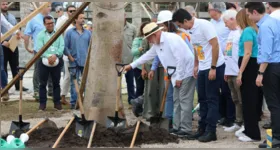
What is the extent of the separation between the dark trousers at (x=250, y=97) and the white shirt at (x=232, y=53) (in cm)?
96

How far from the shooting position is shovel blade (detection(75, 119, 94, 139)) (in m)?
7.21

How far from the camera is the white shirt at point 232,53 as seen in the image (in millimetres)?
7949

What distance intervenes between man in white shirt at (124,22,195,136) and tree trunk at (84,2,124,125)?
0.35 meters

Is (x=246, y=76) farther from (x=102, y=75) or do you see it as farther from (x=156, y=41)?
(x=102, y=75)

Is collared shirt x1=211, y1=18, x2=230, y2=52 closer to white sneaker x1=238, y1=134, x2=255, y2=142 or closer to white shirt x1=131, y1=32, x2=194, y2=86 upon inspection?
white shirt x1=131, y1=32, x2=194, y2=86

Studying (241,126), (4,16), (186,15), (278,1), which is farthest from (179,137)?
(4,16)

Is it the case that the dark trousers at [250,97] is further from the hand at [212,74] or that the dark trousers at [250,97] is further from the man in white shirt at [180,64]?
the man in white shirt at [180,64]

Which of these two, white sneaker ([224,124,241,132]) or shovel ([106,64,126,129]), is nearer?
shovel ([106,64,126,129])

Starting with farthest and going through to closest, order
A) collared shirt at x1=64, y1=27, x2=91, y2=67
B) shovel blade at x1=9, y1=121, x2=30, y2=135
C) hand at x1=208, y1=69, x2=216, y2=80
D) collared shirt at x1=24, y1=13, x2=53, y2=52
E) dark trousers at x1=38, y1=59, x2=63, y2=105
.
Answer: collared shirt at x1=24, y1=13, x2=53, y2=52 < collared shirt at x1=64, y1=27, x2=91, y2=67 < dark trousers at x1=38, y1=59, x2=63, y2=105 < shovel blade at x1=9, y1=121, x2=30, y2=135 < hand at x1=208, y1=69, x2=216, y2=80

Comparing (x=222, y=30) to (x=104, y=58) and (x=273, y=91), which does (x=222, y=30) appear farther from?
(x=273, y=91)

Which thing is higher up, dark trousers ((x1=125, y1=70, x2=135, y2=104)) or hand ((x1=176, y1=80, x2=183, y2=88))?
hand ((x1=176, y1=80, x2=183, y2=88))

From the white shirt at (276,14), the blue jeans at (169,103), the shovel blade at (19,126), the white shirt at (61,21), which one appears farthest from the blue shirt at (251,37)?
the white shirt at (61,21)

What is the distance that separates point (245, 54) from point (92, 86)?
2225 millimetres

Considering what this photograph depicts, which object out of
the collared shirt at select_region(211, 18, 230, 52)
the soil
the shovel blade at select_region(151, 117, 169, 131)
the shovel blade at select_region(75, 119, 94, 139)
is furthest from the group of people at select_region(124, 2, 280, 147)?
the shovel blade at select_region(75, 119, 94, 139)
